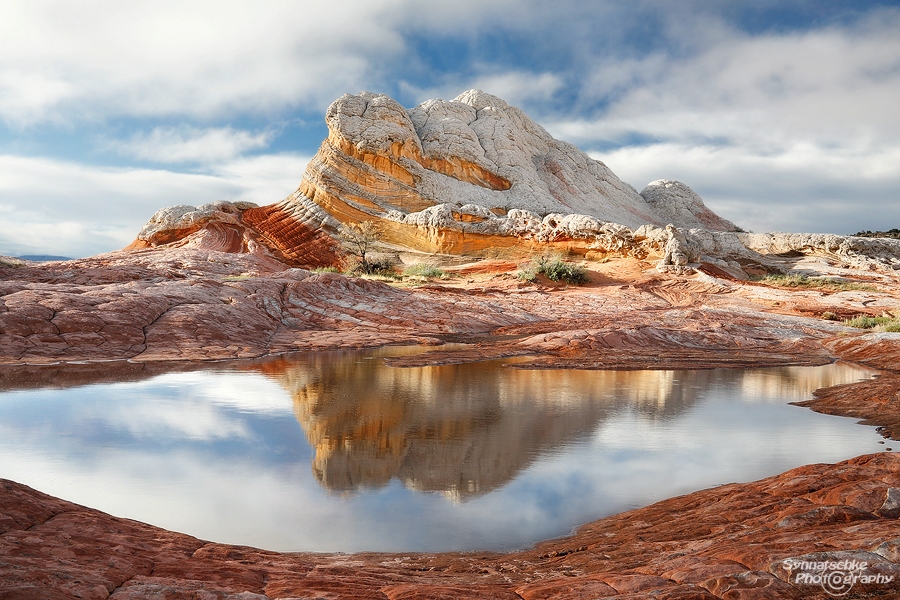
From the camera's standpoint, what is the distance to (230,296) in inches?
582

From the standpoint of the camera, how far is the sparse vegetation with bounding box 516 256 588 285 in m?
24.7

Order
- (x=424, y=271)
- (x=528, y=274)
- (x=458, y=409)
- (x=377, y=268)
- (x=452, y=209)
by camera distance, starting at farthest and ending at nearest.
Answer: (x=452, y=209)
(x=377, y=268)
(x=424, y=271)
(x=528, y=274)
(x=458, y=409)

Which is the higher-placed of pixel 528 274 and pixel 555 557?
pixel 528 274

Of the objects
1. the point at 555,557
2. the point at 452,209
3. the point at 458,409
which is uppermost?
the point at 452,209

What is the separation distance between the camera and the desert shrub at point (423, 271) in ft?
87.8

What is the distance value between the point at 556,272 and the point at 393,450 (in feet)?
65.2

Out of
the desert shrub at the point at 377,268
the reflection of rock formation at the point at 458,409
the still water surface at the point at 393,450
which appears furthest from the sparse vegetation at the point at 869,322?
the desert shrub at the point at 377,268

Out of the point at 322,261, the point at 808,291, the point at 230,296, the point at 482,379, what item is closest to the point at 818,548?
the point at 482,379

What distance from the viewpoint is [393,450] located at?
5711mm

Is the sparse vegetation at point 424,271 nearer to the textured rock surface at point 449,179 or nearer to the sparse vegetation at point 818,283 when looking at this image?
the textured rock surface at point 449,179

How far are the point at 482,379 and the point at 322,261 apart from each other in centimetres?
2380

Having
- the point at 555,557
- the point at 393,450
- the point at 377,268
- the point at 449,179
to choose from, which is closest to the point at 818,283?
the point at 449,179

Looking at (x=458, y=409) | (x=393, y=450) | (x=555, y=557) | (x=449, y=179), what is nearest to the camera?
(x=555, y=557)

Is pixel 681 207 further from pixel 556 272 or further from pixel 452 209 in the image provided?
pixel 556 272
